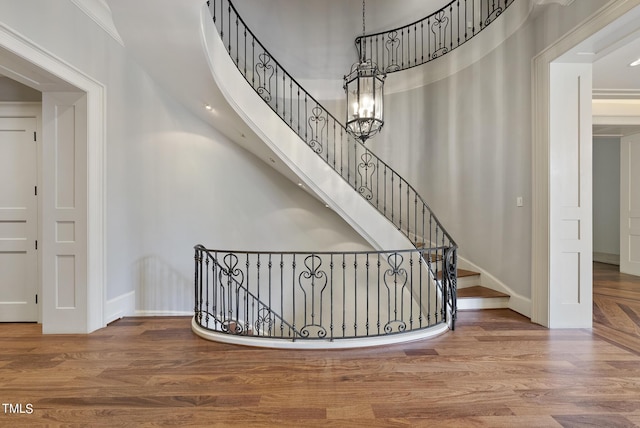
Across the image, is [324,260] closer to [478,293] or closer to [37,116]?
[478,293]

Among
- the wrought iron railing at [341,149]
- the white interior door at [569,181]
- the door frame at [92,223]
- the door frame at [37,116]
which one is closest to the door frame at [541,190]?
the white interior door at [569,181]

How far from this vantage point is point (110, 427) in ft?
6.55

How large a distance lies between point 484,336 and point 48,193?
4.96 meters

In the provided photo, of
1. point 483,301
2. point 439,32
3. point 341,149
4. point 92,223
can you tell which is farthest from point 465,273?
point 92,223

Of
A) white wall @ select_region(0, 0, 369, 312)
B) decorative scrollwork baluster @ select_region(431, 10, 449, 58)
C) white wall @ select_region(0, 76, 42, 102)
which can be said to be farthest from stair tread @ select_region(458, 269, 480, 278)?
white wall @ select_region(0, 76, 42, 102)

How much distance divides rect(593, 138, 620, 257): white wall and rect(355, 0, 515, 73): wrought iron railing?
16.8 feet

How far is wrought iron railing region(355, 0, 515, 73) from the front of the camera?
5852 millimetres

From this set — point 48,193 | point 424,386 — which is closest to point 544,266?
point 424,386

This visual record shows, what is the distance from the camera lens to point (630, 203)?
6621 millimetres

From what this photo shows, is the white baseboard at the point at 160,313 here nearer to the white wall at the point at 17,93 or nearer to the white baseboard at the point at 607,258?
the white wall at the point at 17,93

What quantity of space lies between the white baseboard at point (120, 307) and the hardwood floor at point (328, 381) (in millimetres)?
351

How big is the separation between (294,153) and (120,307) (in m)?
3.00

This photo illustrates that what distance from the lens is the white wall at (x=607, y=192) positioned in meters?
8.15

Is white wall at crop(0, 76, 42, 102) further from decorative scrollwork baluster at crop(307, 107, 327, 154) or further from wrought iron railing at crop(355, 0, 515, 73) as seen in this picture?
wrought iron railing at crop(355, 0, 515, 73)
